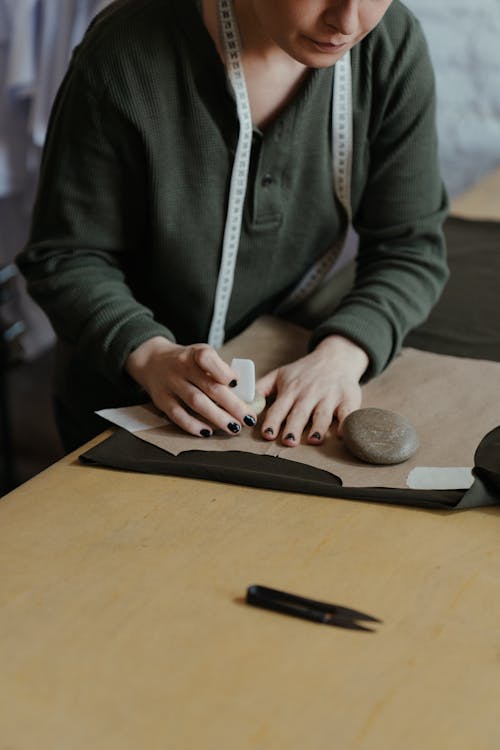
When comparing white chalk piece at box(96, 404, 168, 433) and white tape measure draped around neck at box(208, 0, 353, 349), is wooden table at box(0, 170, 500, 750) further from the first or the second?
white tape measure draped around neck at box(208, 0, 353, 349)

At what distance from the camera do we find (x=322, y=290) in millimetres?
1103

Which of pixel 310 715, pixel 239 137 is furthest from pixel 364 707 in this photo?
pixel 239 137

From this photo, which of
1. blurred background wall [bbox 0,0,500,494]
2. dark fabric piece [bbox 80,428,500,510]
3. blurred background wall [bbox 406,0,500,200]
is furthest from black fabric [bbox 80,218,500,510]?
blurred background wall [bbox 406,0,500,200]

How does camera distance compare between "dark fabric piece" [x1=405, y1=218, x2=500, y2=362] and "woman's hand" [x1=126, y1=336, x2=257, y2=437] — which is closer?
"woman's hand" [x1=126, y1=336, x2=257, y2=437]

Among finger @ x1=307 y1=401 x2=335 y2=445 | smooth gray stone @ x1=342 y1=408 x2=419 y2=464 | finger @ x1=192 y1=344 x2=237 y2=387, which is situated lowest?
finger @ x1=307 y1=401 x2=335 y2=445

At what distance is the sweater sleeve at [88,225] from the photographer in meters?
0.88

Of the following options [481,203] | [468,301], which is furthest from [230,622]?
[481,203]

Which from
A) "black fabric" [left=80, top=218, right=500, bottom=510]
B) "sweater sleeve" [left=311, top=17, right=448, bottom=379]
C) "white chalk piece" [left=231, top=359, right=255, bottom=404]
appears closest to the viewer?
"black fabric" [left=80, top=218, right=500, bottom=510]

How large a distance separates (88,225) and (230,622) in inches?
19.0

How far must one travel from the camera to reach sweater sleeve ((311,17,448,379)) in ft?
3.09

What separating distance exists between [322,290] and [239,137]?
250 mm

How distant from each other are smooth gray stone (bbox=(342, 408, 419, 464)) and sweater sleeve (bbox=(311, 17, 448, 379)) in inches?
4.8

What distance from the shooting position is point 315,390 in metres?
0.84

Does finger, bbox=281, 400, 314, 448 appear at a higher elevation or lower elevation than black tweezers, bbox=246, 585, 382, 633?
lower
